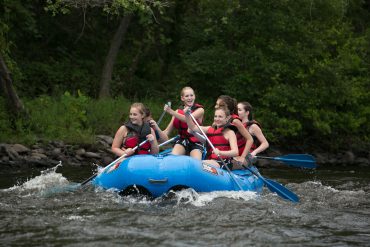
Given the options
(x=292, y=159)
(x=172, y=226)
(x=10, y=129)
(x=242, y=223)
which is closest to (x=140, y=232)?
(x=172, y=226)

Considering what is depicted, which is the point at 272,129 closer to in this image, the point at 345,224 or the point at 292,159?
the point at 292,159

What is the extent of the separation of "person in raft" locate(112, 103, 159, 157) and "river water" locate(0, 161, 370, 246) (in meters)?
0.68

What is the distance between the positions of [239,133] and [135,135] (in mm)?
1444

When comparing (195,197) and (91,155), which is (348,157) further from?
(195,197)

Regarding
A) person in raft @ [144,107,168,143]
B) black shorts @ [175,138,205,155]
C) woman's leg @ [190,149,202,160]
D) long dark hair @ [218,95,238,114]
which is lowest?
woman's leg @ [190,149,202,160]

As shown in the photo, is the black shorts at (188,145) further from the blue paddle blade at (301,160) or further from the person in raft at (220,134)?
the blue paddle blade at (301,160)

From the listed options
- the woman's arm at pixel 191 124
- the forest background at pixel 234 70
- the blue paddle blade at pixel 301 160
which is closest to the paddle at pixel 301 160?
the blue paddle blade at pixel 301 160

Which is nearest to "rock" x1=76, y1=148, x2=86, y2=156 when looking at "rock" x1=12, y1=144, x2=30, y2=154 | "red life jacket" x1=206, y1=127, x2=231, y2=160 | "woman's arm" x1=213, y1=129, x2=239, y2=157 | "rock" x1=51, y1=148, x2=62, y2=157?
"rock" x1=51, y1=148, x2=62, y2=157

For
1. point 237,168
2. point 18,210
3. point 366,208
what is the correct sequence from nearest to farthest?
point 18,210
point 366,208
point 237,168

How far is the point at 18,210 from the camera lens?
8.02 metres

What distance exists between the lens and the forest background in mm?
17359

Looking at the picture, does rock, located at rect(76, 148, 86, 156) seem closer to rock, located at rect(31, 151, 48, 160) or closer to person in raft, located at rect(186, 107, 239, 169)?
rock, located at rect(31, 151, 48, 160)

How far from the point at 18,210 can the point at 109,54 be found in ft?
38.2

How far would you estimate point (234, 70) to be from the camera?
18.1m
